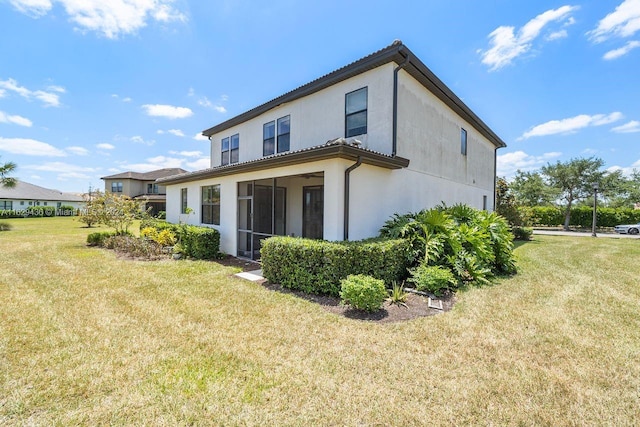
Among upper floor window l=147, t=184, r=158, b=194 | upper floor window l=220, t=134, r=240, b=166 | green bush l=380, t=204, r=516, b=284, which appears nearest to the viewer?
green bush l=380, t=204, r=516, b=284

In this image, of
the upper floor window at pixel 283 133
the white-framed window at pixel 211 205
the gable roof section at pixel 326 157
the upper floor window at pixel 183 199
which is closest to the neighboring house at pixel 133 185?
the upper floor window at pixel 183 199

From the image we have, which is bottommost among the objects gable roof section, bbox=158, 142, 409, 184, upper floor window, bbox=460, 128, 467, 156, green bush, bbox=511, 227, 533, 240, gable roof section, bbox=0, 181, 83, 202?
green bush, bbox=511, 227, 533, 240

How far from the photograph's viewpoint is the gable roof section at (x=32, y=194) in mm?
41309

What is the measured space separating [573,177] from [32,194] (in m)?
74.2

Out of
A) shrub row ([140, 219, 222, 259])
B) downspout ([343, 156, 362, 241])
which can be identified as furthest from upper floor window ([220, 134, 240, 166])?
downspout ([343, 156, 362, 241])

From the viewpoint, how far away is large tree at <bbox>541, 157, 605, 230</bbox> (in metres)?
27.7

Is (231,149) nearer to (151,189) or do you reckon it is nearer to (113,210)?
(113,210)

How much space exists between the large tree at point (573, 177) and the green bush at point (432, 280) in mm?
31195

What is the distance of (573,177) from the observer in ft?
93.4

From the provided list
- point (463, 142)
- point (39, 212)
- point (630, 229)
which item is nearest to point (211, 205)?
point (463, 142)

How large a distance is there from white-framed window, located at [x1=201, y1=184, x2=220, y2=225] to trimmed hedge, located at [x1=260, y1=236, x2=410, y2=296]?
17.6ft

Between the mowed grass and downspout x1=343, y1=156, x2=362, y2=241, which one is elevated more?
downspout x1=343, y1=156, x2=362, y2=241

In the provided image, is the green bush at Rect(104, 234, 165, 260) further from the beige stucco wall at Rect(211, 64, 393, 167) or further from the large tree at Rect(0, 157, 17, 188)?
the large tree at Rect(0, 157, 17, 188)

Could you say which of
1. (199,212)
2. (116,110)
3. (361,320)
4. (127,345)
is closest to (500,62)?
(361,320)
